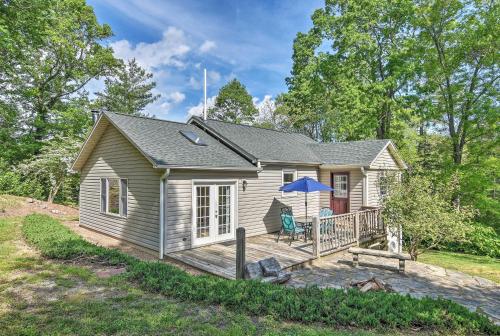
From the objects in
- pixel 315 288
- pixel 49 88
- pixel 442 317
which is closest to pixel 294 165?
pixel 315 288

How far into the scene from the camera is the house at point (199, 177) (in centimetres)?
862

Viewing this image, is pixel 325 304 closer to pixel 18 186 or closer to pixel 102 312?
pixel 102 312

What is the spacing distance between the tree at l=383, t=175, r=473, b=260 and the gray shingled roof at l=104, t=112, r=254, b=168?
527cm

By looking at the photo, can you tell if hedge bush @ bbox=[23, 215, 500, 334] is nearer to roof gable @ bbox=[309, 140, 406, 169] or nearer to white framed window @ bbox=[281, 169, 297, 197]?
white framed window @ bbox=[281, 169, 297, 197]

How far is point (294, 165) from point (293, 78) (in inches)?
561

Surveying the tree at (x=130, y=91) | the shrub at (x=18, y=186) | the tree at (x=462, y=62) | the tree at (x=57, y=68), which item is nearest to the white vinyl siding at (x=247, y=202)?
the tree at (x=462, y=62)

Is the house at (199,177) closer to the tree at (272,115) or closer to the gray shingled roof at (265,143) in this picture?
the gray shingled roof at (265,143)

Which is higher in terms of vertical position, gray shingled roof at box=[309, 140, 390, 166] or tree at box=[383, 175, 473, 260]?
gray shingled roof at box=[309, 140, 390, 166]

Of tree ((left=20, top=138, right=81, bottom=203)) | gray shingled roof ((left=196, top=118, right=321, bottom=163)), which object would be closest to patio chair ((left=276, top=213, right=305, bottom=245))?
gray shingled roof ((left=196, top=118, right=321, bottom=163))

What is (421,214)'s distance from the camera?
9086 millimetres

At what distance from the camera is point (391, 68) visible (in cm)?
1894

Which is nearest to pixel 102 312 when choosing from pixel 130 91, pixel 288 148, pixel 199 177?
pixel 199 177

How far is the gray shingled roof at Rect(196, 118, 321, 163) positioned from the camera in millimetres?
11750

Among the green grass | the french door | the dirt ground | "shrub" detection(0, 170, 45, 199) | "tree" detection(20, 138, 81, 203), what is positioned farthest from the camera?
"shrub" detection(0, 170, 45, 199)
